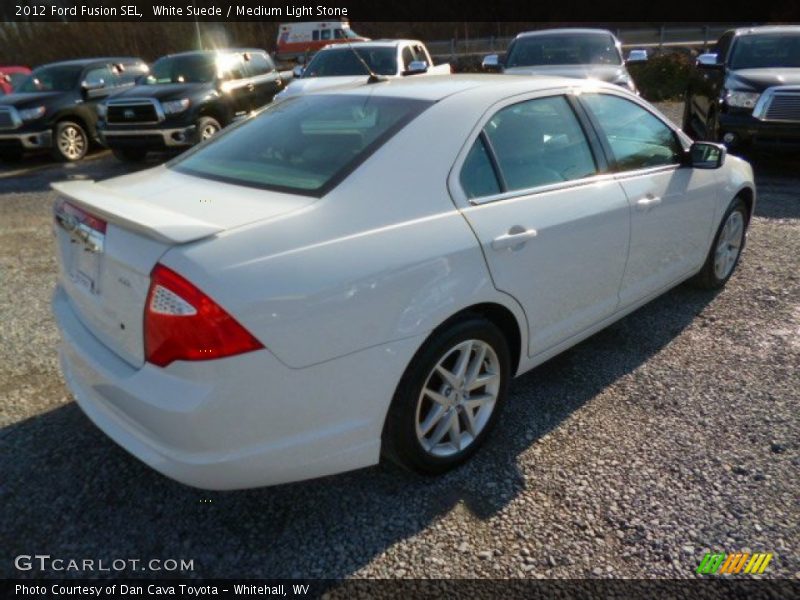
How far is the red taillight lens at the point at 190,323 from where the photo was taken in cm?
187

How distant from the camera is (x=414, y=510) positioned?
2.47m

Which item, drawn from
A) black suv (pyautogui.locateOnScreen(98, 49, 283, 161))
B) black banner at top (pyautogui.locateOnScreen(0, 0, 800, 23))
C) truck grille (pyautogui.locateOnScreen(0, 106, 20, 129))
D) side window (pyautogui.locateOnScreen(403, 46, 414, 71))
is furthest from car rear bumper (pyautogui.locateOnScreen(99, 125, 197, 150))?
black banner at top (pyautogui.locateOnScreen(0, 0, 800, 23))

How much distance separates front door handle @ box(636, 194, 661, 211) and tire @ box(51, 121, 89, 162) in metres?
10.6

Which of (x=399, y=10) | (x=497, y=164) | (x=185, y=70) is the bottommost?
(x=185, y=70)

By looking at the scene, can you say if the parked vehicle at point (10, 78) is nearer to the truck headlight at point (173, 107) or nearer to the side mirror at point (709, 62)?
the truck headlight at point (173, 107)

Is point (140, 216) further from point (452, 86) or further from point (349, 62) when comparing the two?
point (349, 62)

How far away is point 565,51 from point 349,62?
3406 millimetres

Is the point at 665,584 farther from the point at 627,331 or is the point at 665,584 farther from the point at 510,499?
the point at 627,331

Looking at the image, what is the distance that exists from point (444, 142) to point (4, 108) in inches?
421

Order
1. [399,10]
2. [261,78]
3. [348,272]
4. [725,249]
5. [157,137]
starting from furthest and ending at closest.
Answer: [399,10]
[261,78]
[157,137]
[725,249]
[348,272]

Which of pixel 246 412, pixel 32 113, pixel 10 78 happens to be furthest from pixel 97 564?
pixel 10 78

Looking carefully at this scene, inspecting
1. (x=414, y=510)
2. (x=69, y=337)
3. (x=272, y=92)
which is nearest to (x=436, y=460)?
(x=414, y=510)

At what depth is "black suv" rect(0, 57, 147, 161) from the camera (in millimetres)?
10352

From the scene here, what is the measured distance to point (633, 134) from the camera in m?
3.55
